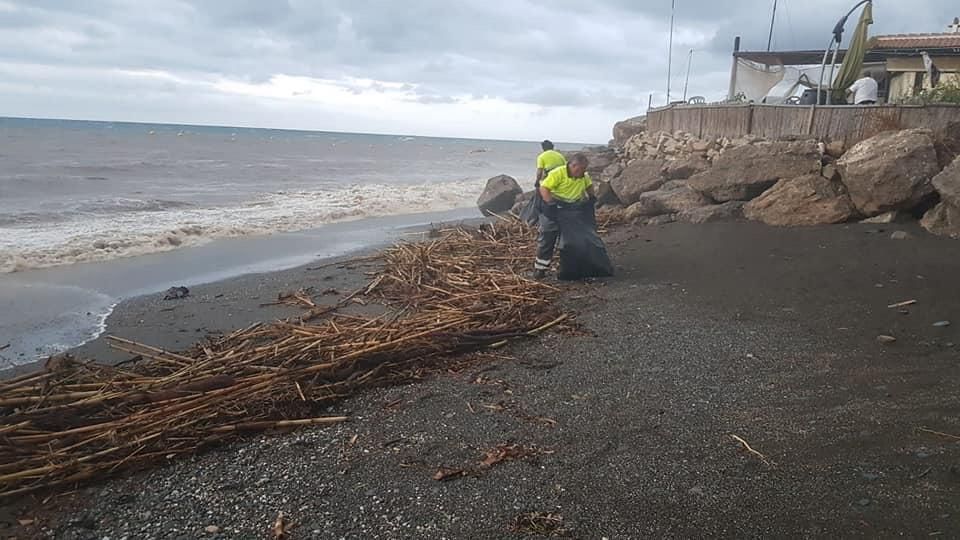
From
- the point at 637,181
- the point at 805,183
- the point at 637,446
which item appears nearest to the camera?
the point at 637,446

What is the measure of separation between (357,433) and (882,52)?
1749 cm

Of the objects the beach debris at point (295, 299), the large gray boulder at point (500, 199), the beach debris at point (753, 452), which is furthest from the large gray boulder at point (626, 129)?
Answer: the beach debris at point (753, 452)

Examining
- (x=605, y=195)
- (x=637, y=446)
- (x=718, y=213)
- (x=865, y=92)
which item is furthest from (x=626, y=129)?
(x=637, y=446)

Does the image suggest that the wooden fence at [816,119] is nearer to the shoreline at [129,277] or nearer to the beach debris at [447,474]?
the shoreline at [129,277]

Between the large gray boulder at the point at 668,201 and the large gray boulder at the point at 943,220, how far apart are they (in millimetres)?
3762

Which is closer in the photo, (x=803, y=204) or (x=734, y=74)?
(x=803, y=204)

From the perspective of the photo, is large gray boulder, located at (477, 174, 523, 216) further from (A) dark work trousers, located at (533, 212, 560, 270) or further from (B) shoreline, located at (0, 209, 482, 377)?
(A) dark work trousers, located at (533, 212, 560, 270)

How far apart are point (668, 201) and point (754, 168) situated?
1754mm

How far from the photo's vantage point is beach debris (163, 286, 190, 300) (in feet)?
27.5

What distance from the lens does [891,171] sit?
29.0 ft

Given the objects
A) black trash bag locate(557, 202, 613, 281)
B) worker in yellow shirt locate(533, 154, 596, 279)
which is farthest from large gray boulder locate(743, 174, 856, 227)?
worker in yellow shirt locate(533, 154, 596, 279)

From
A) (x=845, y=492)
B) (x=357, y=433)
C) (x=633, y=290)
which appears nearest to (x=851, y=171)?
(x=633, y=290)

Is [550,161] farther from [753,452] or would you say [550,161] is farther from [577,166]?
[753,452]

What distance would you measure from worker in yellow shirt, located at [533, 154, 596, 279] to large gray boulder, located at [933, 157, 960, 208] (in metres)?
4.59
